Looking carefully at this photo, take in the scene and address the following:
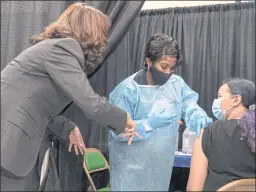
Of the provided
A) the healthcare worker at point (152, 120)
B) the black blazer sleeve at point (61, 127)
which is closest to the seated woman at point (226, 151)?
the healthcare worker at point (152, 120)

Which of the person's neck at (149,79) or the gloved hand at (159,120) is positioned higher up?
the person's neck at (149,79)

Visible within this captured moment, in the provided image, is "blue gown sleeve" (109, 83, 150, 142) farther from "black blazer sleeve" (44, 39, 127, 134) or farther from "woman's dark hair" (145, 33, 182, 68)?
"black blazer sleeve" (44, 39, 127, 134)

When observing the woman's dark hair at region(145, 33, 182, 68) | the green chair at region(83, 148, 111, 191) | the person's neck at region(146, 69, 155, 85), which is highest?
the woman's dark hair at region(145, 33, 182, 68)

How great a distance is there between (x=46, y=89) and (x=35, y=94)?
1.7 inches

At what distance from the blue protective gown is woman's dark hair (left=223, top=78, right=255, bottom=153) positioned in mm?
185

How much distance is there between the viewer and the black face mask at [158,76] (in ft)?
5.35

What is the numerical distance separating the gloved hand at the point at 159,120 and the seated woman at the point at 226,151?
17 centimetres

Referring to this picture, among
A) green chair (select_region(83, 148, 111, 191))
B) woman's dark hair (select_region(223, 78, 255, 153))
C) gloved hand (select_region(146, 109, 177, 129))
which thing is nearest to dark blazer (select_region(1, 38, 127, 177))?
gloved hand (select_region(146, 109, 177, 129))

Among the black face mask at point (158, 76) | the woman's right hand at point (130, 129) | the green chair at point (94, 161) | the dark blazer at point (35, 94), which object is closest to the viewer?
the dark blazer at point (35, 94)

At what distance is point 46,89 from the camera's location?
124 cm

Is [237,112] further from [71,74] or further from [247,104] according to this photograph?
[71,74]

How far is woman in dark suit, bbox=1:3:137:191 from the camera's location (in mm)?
1186

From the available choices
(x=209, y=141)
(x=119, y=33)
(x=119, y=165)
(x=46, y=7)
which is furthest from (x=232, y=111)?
(x=46, y=7)

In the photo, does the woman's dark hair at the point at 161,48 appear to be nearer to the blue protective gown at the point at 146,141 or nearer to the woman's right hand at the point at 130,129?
the blue protective gown at the point at 146,141
